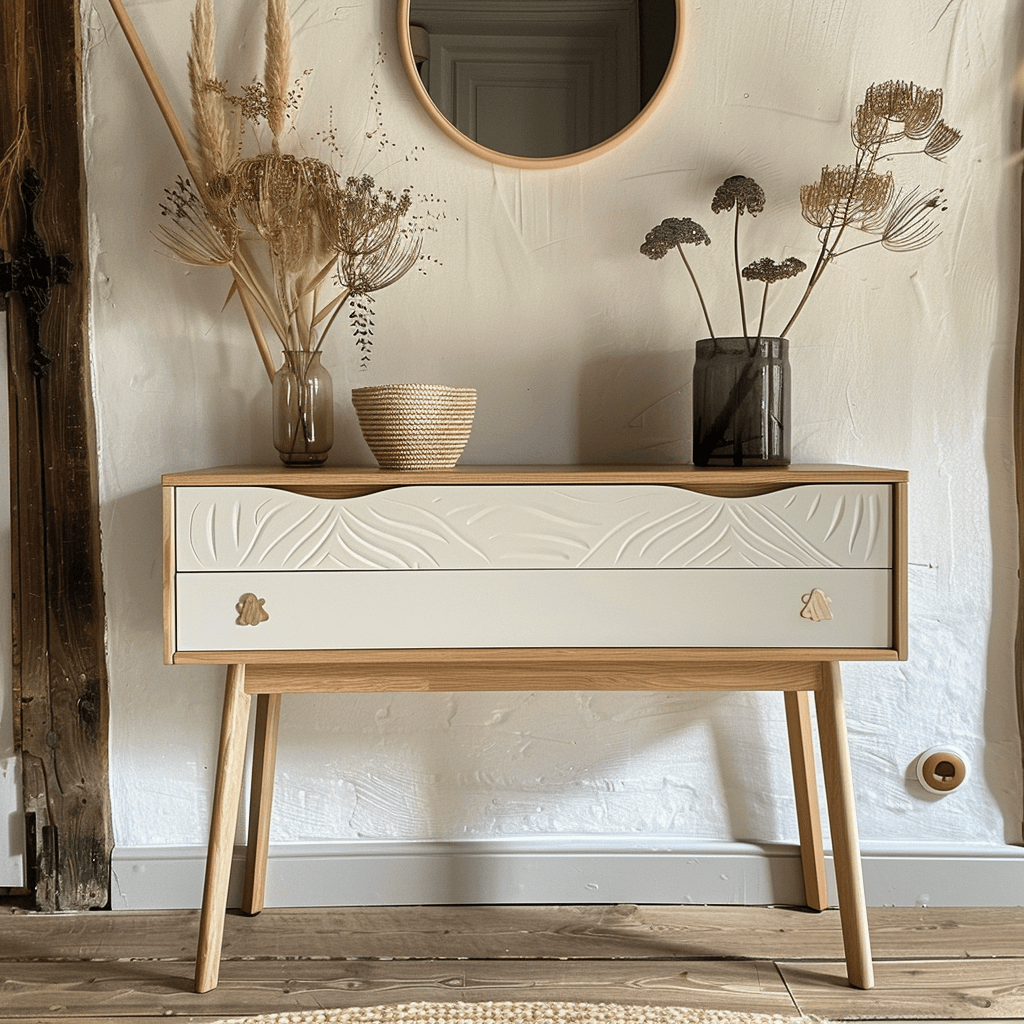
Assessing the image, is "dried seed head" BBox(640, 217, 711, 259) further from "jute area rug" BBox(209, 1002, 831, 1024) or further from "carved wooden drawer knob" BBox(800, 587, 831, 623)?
"jute area rug" BBox(209, 1002, 831, 1024)

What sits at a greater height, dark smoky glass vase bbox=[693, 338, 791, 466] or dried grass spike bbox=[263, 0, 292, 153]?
dried grass spike bbox=[263, 0, 292, 153]

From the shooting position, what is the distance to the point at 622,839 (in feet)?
5.59

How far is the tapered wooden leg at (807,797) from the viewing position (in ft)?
5.18

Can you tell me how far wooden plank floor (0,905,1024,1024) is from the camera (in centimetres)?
138

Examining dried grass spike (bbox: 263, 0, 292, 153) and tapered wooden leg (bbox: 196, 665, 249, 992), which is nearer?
tapered wooden leg (bbox: 196, 665, 249, 992)

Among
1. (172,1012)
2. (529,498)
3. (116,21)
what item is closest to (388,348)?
(529,498)

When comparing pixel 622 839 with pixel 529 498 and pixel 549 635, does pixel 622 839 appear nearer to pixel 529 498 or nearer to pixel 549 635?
pixel 549 635

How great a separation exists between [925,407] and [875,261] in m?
0.29

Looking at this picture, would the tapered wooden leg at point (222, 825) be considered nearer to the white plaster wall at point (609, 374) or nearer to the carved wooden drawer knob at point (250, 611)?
the carved wooden drawer knob at point (250, 611)

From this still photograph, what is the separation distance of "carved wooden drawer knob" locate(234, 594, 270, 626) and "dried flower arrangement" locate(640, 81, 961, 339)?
0.87 metres

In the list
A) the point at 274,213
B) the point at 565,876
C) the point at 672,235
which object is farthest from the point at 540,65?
the point at 565,876

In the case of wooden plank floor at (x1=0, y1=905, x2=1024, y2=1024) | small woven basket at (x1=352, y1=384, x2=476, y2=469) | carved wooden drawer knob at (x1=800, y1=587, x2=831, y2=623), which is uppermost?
small woven basket at (x1=352, y1=384, x2=476, y2=469)

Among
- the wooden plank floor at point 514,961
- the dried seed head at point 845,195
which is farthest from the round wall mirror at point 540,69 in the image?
the wooden plank floor at point 514,961

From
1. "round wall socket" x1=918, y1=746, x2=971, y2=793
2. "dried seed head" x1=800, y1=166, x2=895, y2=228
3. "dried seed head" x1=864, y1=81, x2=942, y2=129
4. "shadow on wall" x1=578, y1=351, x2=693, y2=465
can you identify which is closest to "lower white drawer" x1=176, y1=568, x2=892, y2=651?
"shadow on wall" x1=578, y1=351, x2=693, y2=465
